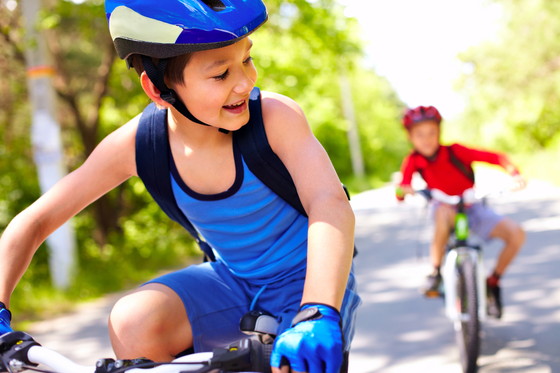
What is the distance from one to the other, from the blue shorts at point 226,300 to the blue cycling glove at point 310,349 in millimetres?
415

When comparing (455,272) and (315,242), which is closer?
(315,242)

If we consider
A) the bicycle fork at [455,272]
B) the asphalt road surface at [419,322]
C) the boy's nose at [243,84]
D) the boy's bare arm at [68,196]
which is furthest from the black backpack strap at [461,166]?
the boy's nose at [243,84]

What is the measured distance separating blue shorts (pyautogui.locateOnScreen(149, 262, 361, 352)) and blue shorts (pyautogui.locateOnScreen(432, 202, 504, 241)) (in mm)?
3248

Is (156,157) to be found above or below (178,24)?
below

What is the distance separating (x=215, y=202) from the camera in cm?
207

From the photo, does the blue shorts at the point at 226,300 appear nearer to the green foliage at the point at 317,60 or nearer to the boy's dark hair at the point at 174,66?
the boy's dark hair at the point at 174,66

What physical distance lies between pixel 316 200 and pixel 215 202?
362 millimetres

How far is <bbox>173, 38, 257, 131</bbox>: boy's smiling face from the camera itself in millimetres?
1826

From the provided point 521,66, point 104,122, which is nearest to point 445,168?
point 104,122

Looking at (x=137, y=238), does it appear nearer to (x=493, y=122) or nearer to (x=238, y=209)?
(x=238, y=209)

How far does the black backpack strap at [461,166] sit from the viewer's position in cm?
528

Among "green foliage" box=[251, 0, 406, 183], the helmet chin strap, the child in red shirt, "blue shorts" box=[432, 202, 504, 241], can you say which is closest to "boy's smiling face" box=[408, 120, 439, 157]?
the child in red shirt

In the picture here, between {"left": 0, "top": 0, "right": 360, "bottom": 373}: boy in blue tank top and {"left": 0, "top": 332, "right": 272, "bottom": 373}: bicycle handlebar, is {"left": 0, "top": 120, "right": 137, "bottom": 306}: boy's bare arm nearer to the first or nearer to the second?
{"left": 0, "top": 0, "right": 360, "bottom": 373}: boy in blue tank top

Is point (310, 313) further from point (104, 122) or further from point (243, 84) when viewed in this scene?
point (104, 122)
